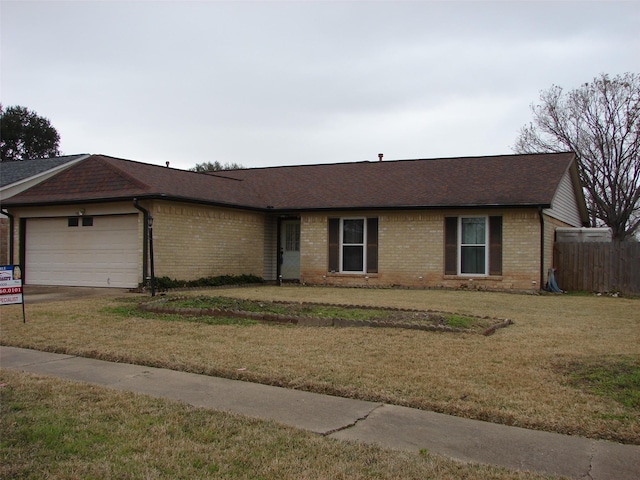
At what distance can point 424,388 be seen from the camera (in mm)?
6137

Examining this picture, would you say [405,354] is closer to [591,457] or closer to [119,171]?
[591,457]

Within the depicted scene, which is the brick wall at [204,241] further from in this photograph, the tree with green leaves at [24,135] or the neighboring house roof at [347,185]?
the tree with green leaves at [24,135]

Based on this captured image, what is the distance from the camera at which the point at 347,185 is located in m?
22.5

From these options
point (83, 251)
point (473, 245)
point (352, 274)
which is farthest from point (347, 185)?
point (83, 251)

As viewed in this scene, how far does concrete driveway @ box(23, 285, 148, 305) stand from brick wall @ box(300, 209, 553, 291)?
269 inches

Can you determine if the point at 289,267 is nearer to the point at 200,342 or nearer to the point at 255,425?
the point at 200,342

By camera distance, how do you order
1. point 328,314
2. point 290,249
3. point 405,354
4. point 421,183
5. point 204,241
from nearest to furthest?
point 405,354 → point 328,314 → point 204,241 → point 421,183 → point 290,249

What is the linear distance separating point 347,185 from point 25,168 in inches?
536

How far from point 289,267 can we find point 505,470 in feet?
60.3

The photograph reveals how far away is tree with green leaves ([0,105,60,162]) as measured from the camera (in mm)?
54500

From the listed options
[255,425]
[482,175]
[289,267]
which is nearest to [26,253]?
[289,267]

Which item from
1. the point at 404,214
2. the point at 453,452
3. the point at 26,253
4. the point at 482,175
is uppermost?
the point at 482,175

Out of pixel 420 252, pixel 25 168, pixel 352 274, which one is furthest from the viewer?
pixel 25 168

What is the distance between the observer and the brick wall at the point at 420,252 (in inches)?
717
